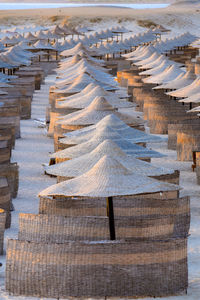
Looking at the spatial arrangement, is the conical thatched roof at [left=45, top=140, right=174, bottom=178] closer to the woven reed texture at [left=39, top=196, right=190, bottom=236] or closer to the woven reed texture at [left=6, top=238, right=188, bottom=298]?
the woven reed texture at [left=39, top=196, right=190, bottom=236]

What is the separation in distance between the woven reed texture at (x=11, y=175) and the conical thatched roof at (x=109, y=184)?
4076 millimetres

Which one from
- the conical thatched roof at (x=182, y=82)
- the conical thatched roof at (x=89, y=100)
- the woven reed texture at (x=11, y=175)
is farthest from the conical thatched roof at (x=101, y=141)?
the conical thatched roof at (x=182, y=82)

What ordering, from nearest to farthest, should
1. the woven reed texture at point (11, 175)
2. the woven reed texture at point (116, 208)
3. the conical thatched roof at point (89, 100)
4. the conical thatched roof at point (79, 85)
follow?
the woven reed texture at point (116, 208) < the woven reed texture at point (11, 175) < the conical thatched roof at point (89, 100) < the conical thatched roof at point (79, 85)

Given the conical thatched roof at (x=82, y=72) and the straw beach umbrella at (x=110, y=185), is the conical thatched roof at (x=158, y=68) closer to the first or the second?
the conical thatched roof at (x=82, y=72)

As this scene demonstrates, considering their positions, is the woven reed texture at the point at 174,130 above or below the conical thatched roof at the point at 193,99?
below

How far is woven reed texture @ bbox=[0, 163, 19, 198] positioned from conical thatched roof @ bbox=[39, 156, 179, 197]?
408cm

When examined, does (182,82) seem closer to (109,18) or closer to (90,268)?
(90,268)

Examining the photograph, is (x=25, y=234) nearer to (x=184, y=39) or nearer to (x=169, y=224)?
(x=169, y=224)

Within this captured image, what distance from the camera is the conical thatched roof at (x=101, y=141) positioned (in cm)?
1125

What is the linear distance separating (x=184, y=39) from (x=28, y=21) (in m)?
39.8

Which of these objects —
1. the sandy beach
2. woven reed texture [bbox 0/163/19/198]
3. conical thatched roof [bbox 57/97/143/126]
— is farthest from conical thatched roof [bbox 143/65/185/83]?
the sandy beach

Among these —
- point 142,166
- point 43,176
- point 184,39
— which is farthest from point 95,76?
point 184,39

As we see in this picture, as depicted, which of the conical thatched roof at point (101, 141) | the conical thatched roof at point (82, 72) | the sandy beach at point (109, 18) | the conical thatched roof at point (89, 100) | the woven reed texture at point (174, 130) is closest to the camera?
the conical thatched roof at point (101, 141)

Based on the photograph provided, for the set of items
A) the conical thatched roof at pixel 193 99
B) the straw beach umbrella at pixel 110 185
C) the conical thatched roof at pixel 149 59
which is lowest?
the conical thatched roof at pixel 149 59
